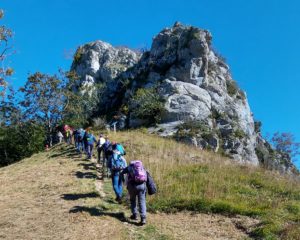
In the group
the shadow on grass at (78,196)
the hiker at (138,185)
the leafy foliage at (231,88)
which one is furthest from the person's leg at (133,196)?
the leafy foliage at (231,88)

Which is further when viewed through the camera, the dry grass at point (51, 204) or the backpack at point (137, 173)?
the backpack at point (137, 173)

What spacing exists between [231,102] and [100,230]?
3545 cm

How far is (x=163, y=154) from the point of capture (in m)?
24.3

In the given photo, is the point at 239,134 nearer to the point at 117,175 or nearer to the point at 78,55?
the point at 117,175

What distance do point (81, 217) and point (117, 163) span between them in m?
2.76

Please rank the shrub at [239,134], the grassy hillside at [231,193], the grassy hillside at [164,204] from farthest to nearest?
the shrub at [239,134], the grassy hillside at [231,193], the grassy hillside at [164,204]

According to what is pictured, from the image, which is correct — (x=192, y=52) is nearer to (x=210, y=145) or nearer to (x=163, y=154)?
(x=210, y=145)

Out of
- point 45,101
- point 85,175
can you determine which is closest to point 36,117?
point 45,101

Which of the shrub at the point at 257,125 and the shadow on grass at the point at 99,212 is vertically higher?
the shrub at the point at 257,125

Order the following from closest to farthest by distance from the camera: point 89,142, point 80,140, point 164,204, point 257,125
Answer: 1. point 164,204
2. point 89,142
3. point 80,140
4. point 257,125

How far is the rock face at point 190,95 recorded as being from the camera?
3716 centimetres

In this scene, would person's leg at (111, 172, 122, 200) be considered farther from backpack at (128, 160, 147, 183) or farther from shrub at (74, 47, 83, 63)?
shrub at (74, 47, 83, 63)

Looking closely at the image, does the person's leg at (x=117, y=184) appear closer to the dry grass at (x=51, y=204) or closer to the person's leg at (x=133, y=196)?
the dry grass at (x=51, y=204)

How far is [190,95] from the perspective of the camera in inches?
1635
